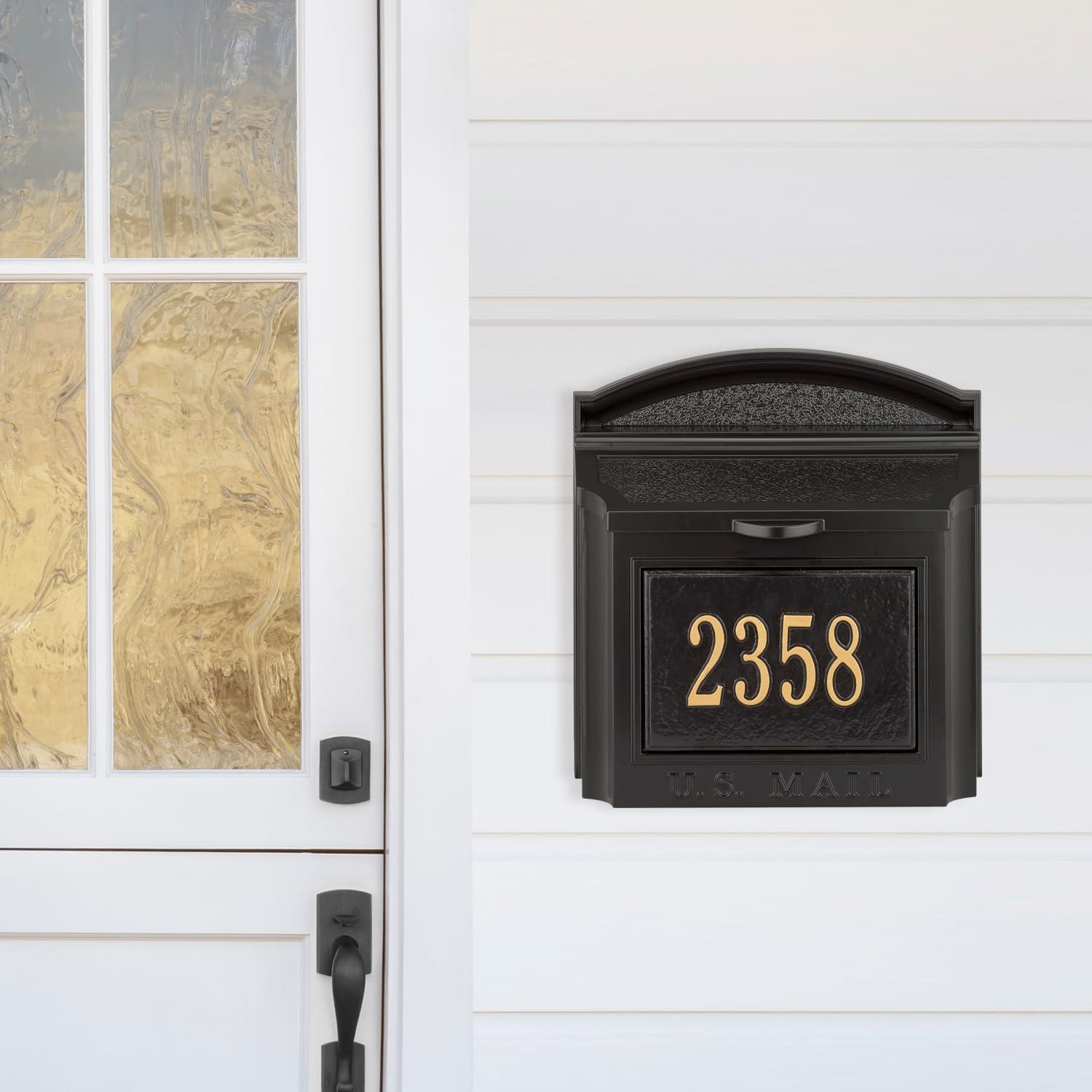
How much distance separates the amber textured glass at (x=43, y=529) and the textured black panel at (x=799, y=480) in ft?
2.18

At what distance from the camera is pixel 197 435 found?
0.84 meters

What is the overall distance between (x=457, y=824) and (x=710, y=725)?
1.00ft

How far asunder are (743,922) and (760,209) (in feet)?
2.56

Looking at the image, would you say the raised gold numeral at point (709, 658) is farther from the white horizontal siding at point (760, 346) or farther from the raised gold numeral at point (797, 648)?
the white horizontal siding at point (760, 346)

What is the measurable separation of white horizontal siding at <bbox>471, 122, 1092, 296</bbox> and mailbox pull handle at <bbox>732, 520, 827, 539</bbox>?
0.26m

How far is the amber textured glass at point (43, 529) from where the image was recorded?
840mm

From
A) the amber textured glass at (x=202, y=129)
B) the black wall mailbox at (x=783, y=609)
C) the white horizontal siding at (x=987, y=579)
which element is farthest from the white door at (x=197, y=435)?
the black wall mailbox at (x=783, y=609)

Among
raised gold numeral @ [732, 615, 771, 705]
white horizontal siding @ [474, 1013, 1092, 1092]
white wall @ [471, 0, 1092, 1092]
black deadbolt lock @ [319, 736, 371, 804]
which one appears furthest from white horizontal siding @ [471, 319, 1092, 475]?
white horizontal siding @ [474, 1013, 1092, 1092]

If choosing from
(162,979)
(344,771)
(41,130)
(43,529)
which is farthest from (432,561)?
(41,130)

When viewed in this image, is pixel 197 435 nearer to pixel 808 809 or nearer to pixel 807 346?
pixel 807 346

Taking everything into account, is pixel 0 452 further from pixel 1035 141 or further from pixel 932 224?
A: pixel 1035 141

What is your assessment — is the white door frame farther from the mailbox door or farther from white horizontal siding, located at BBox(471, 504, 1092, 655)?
the mailbox door

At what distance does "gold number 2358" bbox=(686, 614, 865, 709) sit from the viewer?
74cm

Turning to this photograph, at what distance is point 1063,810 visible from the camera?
2.51 ft
